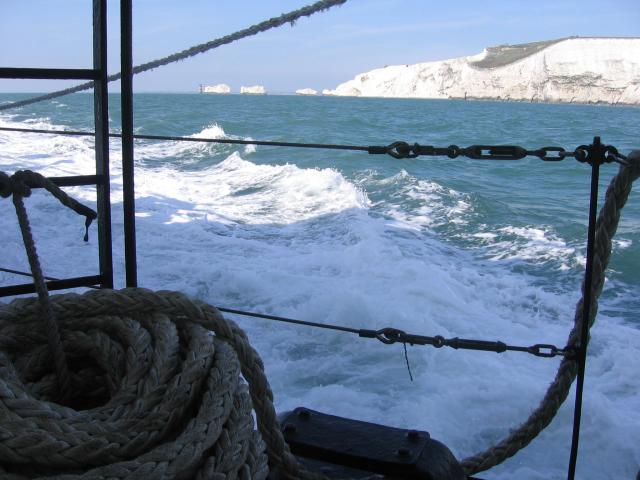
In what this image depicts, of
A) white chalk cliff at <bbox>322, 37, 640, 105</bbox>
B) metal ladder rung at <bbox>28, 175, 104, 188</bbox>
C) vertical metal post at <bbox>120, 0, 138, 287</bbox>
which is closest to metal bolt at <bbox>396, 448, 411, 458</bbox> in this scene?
vertical metal post at <bbox>120, 0, 138, 287</bbox>

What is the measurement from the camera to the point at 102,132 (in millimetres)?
1356

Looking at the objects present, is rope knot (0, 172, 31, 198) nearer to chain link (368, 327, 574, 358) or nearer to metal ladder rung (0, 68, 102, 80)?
metal ladder rung (0, 68, 102, 80)

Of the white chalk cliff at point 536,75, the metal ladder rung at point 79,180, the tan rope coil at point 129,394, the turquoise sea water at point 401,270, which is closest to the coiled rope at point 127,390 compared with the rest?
the tan rope coil at point 129,394

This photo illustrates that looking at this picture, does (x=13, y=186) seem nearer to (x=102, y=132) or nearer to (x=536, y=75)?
(x=102, y=132)

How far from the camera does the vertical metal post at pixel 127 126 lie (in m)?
1.34

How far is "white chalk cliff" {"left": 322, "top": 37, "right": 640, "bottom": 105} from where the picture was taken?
72.9 m

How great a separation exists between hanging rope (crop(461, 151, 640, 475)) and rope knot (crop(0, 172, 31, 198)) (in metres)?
1.03

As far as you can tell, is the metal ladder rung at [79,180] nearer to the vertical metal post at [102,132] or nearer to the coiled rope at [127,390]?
the vertical metal post at [102,132]

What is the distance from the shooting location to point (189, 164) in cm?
1414

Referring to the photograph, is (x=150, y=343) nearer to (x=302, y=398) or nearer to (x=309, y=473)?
(x=309, y=473)

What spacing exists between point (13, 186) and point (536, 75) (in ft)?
274

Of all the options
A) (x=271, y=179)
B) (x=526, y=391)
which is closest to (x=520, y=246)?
(x=526, y=391)

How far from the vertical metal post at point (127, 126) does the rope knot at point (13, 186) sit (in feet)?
0.92

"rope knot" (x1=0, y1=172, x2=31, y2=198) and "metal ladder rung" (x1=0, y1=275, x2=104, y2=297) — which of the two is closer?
"rope knot" (x1=0, y1=172, x2=31, y2=198)
